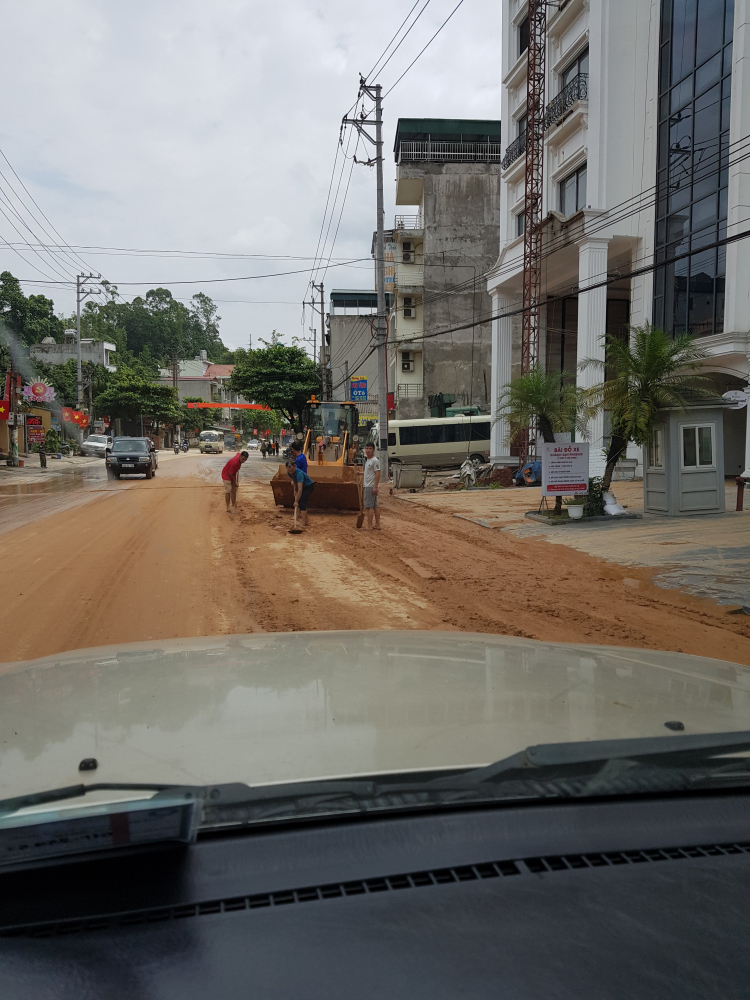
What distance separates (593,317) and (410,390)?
27835 millimetres

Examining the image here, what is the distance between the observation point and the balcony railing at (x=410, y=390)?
5325 cm

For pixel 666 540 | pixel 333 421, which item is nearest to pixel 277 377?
pixel 333 421

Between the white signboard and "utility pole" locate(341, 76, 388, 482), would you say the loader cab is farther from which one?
the white signboard

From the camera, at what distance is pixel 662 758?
7.02 ft

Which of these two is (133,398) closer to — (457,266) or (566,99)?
(457,266)

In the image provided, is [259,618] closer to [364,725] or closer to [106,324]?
[364,725]

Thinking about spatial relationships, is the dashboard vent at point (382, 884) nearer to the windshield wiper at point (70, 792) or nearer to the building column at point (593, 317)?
the windshield wiper at point (70, 792)

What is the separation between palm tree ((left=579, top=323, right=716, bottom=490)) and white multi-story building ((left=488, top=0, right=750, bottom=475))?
3.40m

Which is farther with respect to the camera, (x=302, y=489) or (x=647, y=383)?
(x=302, y=489)

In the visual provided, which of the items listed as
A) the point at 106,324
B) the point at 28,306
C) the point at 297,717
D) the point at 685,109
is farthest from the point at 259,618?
the point at 106,324

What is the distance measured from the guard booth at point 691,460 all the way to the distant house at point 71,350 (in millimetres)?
73228

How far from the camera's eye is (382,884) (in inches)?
66.4

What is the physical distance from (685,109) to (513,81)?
1193 cm

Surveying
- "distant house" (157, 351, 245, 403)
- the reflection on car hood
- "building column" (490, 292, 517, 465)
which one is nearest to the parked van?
"distant house" (157, 351, 245, 403)
